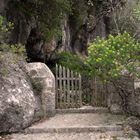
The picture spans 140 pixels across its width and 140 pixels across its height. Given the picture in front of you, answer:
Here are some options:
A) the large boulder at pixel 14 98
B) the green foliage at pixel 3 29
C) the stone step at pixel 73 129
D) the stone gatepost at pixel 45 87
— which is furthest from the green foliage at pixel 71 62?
the stone step at pixel 73 129

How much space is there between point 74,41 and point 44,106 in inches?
477

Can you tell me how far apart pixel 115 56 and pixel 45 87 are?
271 cm

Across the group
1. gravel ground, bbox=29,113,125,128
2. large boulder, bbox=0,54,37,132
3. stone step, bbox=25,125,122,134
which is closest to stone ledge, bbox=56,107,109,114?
gravel ground, bbox=29,113,125,128

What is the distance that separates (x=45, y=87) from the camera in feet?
35.3

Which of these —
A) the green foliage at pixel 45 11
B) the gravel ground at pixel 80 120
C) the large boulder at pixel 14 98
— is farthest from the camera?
the green foliage at pixel 45 11

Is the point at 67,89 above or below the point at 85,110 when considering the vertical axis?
above

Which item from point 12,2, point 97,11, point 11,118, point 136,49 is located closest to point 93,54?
point 136,49

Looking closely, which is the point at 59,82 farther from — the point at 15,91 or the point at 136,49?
the point at 136,49

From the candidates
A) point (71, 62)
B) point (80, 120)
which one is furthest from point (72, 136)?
point (71, 62)

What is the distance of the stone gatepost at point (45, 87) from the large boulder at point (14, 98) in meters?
0.55

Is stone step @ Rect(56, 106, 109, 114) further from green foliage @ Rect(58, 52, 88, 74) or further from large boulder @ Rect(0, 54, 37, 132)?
green foliage @ Rect(58, 52, 88, 74)

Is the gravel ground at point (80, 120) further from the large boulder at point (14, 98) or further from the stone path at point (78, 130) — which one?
the large boulder at point (14, 98)

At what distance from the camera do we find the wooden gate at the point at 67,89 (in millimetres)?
11570

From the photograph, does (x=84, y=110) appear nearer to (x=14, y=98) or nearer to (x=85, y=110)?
(x=85, y=110)
